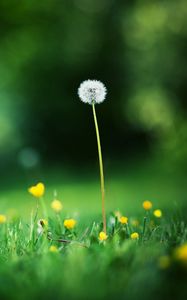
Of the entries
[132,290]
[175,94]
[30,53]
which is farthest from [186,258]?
[30,53]

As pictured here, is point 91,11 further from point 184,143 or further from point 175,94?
point 184,143

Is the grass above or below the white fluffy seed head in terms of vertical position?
below

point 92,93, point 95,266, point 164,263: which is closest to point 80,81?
point 92,93

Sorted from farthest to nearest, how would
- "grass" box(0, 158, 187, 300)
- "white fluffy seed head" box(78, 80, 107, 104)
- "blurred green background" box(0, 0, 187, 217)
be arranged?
"blurred green background" box(0, 0, 187, 217)
"white fluffy seed head" box(78, 80, 107, 104)
"grass" box(0, 158, 187, 300)

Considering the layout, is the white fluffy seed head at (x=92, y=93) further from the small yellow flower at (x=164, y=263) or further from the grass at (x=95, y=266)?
the small yellow flower at (x=164, y=263)

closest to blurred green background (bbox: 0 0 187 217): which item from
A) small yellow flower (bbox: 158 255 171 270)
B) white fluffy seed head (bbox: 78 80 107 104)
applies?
white fluffy seed head (bbox: 78 80 107 104)

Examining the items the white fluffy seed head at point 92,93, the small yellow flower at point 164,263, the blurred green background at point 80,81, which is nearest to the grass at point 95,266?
the small yellow flower at point 164,263

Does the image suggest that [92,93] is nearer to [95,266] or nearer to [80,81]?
[95,266]

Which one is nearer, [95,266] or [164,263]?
[164,263]

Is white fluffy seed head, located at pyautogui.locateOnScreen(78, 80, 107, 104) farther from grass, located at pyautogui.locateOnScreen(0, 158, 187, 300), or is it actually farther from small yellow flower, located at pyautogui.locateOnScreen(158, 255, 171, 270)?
small yellow flower, located at pyautogui.locateOnScreen(158, 255, 171, 270)
